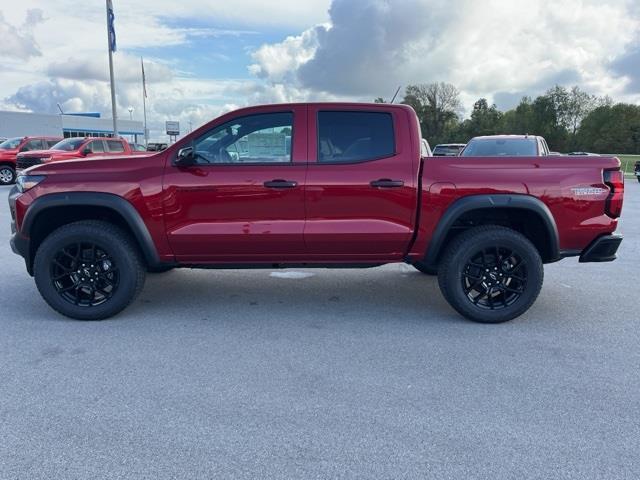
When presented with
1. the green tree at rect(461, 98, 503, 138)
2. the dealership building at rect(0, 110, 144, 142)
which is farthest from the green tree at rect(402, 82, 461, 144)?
the dealership building at rect(0, 110, 144, 142)

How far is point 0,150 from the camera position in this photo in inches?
718

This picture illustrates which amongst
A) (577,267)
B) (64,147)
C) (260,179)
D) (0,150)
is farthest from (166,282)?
(0,150)

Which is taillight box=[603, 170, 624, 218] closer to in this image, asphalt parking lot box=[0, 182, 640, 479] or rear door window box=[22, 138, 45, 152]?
asphalt parking lot box=[0, 182, 640, 479]

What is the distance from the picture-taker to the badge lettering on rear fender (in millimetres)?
4215

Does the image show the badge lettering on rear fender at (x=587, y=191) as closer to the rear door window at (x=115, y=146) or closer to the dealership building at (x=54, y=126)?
the rear door window at (x=115, y=146)

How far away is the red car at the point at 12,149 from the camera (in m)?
18.3

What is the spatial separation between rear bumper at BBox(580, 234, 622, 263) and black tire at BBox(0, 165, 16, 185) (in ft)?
→ 65.2

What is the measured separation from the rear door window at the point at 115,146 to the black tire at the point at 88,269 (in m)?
13.7

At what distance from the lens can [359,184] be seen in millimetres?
4215

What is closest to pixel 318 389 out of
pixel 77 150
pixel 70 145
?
pixel 77 150

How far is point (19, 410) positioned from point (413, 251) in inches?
122

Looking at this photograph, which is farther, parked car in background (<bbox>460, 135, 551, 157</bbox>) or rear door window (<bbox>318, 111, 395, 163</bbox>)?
parked car in background (<bbox>460, 135, 551, 157</bbox>)

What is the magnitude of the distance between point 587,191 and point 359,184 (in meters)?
1.91

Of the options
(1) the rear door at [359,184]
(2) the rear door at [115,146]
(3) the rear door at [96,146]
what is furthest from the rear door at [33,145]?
(1) the rear door at [359,184]
